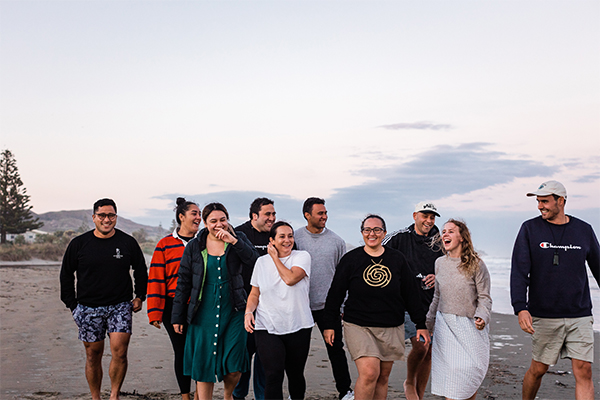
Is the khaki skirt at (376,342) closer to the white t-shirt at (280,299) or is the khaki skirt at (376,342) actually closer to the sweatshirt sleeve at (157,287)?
the white t-shirt at (280,299)

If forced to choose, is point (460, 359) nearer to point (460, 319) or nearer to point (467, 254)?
point (460, 319)

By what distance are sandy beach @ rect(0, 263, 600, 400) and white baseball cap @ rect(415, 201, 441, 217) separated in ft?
7.12

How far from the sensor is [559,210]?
506 centimetres

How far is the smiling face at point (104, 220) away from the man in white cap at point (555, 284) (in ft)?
13.2

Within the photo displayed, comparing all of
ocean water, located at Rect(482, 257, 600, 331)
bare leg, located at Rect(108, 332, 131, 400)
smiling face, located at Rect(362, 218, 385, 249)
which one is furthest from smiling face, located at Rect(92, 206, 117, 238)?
ocean water, located at Rect(482, 257, 600, 331)

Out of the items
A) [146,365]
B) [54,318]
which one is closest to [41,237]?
[54,318]

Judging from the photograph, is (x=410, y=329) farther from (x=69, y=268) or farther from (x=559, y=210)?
(x=69, y=268)

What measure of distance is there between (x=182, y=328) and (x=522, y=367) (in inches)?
211

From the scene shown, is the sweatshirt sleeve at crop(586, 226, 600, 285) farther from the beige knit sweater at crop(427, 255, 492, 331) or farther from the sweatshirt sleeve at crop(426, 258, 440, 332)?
the sweatshirt sleeve at crop(426, 258, 440, 332)

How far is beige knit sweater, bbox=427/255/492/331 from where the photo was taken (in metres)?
4.68

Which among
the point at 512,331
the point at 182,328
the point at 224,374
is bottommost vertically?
the point at 512,331

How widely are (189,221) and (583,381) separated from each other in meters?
4.03

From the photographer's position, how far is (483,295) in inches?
185

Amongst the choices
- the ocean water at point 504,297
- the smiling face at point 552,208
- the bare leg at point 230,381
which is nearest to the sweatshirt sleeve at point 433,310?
the smiling face at point 552,208
